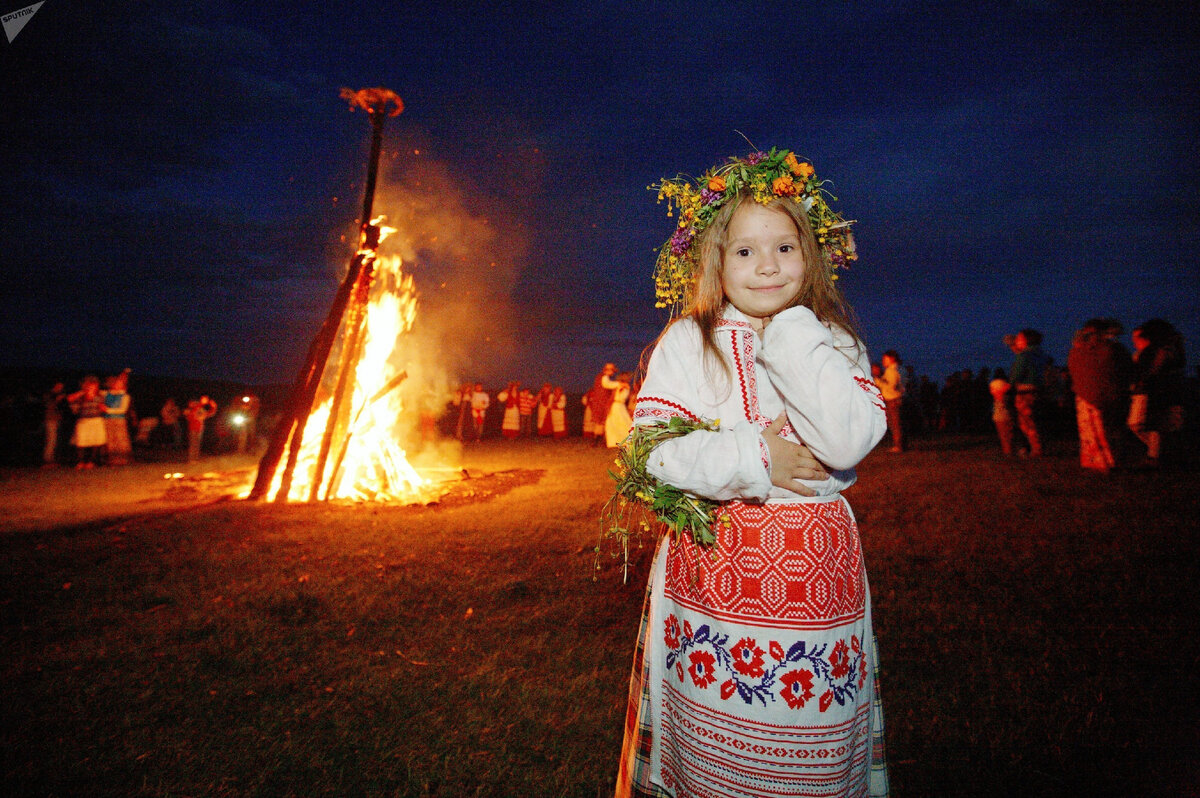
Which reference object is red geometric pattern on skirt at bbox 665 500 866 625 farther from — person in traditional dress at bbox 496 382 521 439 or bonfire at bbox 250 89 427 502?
person in traditional dress at bbox 496 382 521 439

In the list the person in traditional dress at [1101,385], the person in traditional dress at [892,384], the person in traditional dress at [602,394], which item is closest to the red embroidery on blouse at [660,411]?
the person in traditional dress at [1101,385]

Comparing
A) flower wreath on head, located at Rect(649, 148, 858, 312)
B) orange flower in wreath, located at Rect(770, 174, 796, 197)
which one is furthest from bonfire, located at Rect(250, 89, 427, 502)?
orange flower in wreath, located at Rect(770, 174, 796, 197)

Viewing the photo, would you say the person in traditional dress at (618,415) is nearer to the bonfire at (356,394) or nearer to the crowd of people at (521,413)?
the crowd of people at (521,413)

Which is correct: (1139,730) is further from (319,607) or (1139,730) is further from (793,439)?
(319,607)

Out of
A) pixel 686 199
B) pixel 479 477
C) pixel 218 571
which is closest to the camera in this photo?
pixel 686 199

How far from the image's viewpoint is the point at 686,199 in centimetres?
223

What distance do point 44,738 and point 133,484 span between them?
1084 cm

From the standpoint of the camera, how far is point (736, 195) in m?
2.10

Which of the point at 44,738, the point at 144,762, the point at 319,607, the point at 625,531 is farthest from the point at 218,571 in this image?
the point at 625,531

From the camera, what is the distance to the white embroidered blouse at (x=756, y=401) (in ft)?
5.41

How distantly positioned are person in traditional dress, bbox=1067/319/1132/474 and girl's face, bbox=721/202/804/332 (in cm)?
1018

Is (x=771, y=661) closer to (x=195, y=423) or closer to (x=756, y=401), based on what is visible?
(x=756, y=401)

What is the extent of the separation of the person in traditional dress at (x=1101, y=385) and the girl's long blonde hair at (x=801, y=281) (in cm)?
993

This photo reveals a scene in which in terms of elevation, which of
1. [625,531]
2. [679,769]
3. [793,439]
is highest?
[793,439]
